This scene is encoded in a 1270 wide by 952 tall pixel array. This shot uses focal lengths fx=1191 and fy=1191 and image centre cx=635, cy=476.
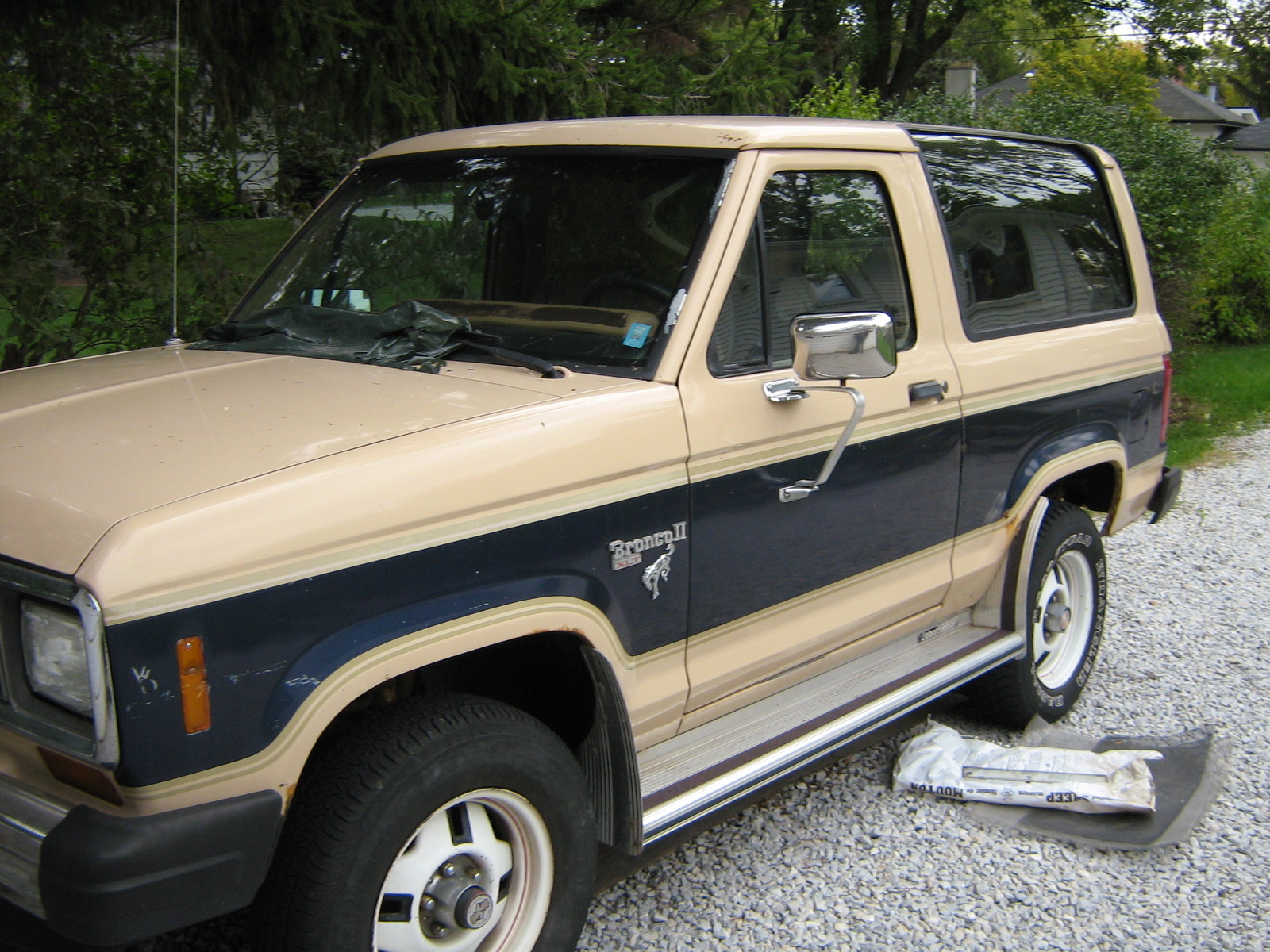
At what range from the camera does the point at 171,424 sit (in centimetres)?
266

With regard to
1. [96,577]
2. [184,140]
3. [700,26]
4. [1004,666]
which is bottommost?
[1004,666]

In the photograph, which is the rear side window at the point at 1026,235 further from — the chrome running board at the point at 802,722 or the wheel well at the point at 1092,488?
the chrome running board at the point at 802,722

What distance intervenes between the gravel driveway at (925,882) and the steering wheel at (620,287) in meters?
1.74

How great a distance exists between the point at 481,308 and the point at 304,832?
172 centimetres

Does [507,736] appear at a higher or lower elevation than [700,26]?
lower

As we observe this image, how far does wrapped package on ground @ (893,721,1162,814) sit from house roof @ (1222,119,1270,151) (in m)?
32.4

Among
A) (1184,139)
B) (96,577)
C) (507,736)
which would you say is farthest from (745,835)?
(1184,139)

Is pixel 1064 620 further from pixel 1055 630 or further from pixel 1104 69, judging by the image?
pixel 1104 69

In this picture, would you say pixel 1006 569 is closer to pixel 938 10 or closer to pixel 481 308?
pixel 481 308

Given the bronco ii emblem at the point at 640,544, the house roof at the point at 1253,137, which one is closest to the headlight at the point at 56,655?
the bronco ii emblem at the point at 640,544

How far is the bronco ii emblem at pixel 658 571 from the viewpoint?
9.61 feet

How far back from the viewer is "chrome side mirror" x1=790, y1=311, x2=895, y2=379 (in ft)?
9.55

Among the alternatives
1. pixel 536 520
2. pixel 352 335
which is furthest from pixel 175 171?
pixel 536 520

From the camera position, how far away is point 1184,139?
1248 cm
